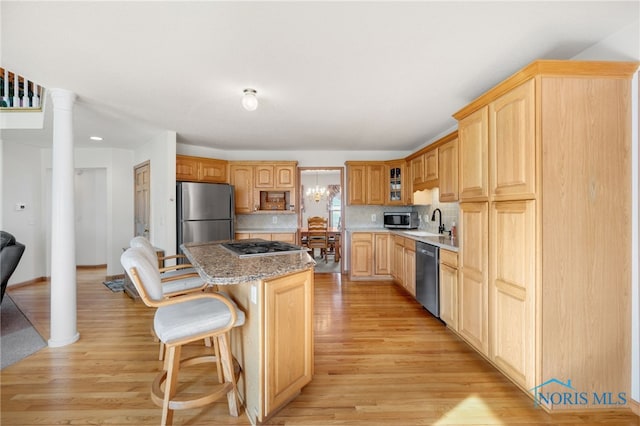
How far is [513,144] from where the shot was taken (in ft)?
6.32

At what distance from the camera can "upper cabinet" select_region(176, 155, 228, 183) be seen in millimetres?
4293

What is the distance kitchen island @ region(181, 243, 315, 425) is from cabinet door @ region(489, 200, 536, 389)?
1.41 metres

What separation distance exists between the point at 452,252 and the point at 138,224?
5100mm

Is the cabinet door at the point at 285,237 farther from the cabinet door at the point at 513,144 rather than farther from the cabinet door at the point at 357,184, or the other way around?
the cabinet door at the point at 513,144

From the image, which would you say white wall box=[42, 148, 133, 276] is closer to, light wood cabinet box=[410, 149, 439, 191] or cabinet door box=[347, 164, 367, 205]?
cabinet door box=[347, 164, 367, 205]

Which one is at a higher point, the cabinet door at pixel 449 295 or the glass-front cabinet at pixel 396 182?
the glass-front cabinet at pixel 396 182

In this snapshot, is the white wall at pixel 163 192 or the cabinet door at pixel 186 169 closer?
the white wall at pixel 163 192

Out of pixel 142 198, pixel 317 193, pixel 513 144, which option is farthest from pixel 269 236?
pixel 513 144

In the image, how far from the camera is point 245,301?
1.78 m

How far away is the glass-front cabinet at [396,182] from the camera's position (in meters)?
4.96

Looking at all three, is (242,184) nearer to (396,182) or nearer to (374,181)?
(374,181)

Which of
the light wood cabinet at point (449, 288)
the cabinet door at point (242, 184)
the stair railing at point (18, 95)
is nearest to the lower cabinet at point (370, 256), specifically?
the light wood cabinet at point (449, 288)

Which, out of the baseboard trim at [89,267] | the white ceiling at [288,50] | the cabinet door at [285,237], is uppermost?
the white ceiling at [288,50]

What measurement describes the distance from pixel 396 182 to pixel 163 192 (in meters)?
3.82
